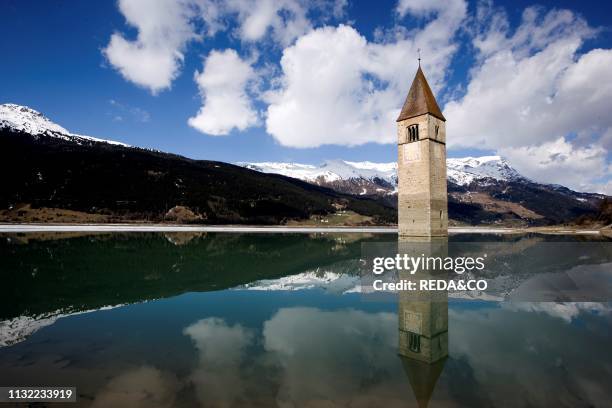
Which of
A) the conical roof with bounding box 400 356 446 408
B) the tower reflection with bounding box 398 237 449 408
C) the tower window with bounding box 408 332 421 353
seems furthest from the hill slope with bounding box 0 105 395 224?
the conical roof with bounding box 400 356 446 408

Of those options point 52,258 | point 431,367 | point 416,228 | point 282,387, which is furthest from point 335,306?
point 416,228

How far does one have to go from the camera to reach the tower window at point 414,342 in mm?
9898

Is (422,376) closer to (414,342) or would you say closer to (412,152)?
(414,342)

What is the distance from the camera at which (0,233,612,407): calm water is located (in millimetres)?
7277

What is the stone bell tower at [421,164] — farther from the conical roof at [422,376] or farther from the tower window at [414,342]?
the conical roof at [422,376]

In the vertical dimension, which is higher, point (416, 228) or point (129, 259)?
point (416, 228)

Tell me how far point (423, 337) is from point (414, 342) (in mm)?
504

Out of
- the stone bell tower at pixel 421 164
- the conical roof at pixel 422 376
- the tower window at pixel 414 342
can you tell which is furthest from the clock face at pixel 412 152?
the conical roof at pixel 422 376

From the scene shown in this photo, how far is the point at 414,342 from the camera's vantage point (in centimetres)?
1041

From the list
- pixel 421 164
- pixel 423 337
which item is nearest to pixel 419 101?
pixel 421 164

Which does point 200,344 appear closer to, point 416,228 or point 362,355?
point 362,355

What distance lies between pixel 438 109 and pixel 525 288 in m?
40.8

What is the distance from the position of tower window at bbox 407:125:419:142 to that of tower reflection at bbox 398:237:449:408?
124 ft

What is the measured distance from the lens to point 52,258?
96.6 feet
